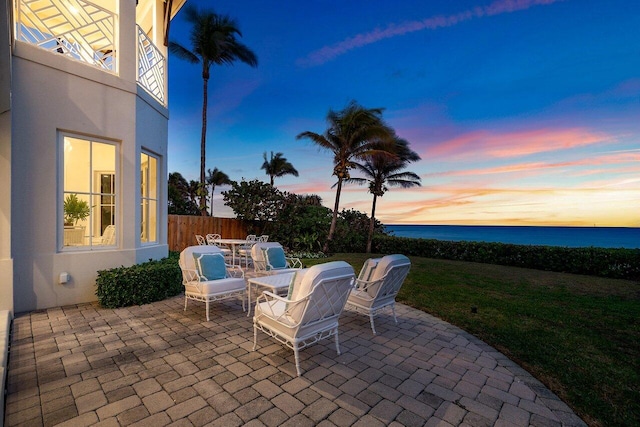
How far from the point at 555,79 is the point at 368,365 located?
1192 cm

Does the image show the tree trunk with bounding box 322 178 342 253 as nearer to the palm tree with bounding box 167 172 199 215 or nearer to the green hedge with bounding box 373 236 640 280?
the green hedge with bounding box 373 236 640 280

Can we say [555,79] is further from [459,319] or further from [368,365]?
[368,365]

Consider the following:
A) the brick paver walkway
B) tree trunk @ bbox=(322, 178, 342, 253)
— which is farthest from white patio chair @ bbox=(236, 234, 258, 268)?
the brick paver walkway

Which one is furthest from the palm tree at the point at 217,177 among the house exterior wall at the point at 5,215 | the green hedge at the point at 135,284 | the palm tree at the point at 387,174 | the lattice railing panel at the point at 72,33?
the house exterior wall at the point at 5,215

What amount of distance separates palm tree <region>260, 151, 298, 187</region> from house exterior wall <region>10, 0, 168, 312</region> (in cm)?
2652

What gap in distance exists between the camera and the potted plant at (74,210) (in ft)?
18.9

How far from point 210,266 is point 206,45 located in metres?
16.5

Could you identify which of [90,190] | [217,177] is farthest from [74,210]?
[217,177]

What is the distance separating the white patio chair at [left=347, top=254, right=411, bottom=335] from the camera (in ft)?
14.7

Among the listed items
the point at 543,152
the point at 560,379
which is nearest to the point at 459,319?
the point at 560,379

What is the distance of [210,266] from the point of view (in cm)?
542

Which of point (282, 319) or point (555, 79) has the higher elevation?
point (555, 79)

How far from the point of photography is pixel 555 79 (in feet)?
32.1

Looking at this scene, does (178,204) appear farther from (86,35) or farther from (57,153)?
(57,153)
